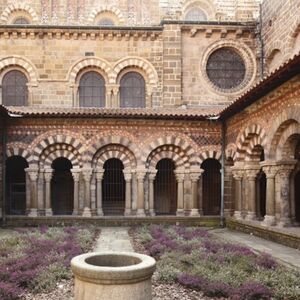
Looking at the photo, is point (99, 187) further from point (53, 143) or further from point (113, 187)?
point (113, 187)

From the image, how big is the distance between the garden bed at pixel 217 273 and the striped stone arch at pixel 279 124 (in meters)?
3.29

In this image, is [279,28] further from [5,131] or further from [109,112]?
[5,131]

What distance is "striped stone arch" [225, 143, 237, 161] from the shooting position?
15.6 m

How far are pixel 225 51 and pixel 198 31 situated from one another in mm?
1496

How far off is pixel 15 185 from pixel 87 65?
600 centimetres

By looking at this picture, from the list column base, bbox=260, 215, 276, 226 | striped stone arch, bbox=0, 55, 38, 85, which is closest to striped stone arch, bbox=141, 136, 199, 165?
column base, bbox=260, 215, 276, 226

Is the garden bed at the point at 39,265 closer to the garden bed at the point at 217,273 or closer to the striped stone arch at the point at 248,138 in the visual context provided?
the garden bed at the point at 217,273

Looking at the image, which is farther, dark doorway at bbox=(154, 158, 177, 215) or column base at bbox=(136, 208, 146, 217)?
dark doorway at bbox=(154, 158, 177, 215)

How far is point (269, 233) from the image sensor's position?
12.3 meters

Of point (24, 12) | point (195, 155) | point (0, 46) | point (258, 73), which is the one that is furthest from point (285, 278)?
point (24, 12)

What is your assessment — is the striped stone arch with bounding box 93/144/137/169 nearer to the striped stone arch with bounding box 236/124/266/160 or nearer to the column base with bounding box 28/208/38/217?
the column base with bounding box 28/208/38/217

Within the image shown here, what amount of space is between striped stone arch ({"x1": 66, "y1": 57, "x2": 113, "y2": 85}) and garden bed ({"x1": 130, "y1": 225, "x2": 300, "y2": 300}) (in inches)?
398

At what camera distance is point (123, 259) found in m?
6.07

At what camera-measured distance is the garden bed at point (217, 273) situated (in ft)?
22.7
